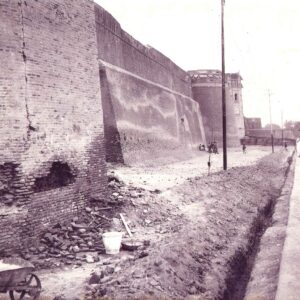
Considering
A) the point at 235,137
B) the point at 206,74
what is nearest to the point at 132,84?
the point at 206,74

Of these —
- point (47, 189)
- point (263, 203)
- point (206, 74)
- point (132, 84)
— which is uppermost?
point (206, 74)

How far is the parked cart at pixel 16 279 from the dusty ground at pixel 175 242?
0.21m

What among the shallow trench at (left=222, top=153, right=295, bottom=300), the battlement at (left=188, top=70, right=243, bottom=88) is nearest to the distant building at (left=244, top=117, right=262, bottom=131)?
the battlement at (left=188, top=70, right=243, bottom=88)

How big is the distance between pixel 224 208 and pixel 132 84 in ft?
36.2

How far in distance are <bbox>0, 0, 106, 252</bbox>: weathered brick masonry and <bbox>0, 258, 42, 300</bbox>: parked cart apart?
1.69m

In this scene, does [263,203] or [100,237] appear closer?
[100,237]

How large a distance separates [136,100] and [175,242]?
45.6 feet

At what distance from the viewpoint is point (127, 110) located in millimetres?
18969

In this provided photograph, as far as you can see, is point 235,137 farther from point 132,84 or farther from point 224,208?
point 224,208

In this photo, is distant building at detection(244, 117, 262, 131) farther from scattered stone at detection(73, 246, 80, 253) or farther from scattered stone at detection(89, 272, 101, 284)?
scattered stone at detection(89, 272, 101, 284)

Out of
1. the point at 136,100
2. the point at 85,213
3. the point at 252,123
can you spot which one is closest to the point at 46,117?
the point at 85,213

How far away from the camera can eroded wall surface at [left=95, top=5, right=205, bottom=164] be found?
56.0 feet

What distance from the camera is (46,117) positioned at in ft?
25.9

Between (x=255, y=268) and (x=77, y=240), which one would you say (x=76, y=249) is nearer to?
(x=77, y=240)
